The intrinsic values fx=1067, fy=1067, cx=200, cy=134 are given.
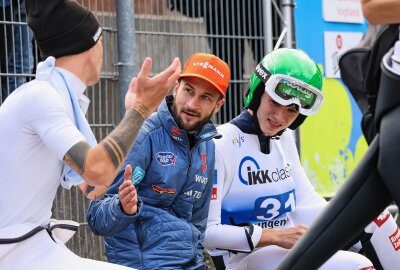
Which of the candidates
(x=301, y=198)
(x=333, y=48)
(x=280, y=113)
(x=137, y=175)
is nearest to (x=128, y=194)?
(x=137, y=175)

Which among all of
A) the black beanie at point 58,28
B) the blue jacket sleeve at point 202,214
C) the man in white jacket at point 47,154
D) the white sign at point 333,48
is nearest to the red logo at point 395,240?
the blue jacket sleeve at point 202,214

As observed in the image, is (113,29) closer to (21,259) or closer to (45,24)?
(45,24)

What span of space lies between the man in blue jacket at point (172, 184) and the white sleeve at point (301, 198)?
2.55ft

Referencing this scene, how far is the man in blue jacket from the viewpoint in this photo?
516 centimetres

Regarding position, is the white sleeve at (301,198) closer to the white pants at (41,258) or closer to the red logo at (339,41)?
the white pants at (41,258)

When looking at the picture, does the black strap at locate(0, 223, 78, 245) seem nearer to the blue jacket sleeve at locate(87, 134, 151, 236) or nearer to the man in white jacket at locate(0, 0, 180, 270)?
the man in white jacket at locate(0, 0, 180, 270)

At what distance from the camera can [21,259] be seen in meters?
4.32

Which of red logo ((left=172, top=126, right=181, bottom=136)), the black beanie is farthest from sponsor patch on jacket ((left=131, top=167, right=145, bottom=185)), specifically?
the black beanie

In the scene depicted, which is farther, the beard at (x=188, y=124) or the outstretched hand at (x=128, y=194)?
the beard at (x=188, y=124)

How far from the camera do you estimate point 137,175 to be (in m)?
5.15

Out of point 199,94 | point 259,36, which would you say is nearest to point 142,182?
point 199,94

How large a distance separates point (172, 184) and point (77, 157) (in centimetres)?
112

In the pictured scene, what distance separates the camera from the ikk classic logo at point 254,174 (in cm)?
588

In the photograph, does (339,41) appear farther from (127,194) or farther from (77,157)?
(77,157)
